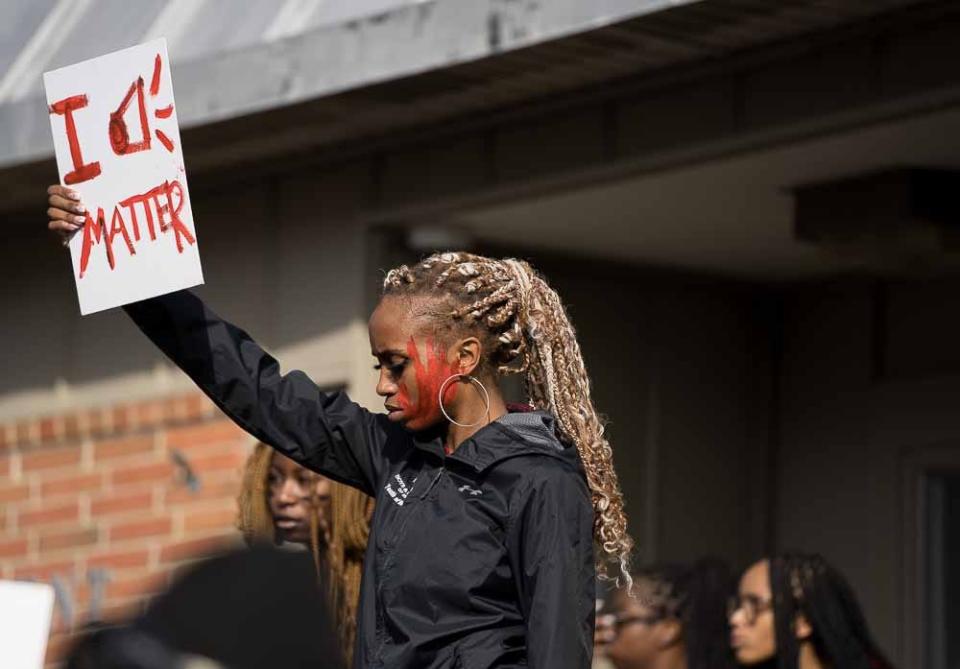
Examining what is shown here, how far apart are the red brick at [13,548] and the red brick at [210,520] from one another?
0.87m

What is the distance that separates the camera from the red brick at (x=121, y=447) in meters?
7.45

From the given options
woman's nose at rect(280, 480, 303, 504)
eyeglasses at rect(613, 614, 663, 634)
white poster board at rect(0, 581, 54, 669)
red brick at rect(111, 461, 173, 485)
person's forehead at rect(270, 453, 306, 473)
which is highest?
white poster board at rect(0, 581, 54, 669)

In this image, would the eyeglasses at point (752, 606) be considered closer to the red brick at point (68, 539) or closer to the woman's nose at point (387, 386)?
the woman's nose at point (387, 386)

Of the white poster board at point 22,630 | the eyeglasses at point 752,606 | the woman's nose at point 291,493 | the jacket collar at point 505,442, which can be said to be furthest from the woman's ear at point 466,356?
the eyeglasses at point 752,606

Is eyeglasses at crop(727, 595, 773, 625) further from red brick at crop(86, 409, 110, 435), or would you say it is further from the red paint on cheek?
red brick at crop(86, 409, 110, 435)

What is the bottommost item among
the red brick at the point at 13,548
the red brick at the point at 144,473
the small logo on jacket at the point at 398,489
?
the red brick at the point at 13,548

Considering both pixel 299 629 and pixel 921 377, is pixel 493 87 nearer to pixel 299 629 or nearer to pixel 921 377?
pixel 921 377

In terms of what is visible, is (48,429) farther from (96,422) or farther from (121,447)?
(121,447)

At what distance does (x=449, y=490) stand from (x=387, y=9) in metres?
2.53

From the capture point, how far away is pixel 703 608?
20.7 ft

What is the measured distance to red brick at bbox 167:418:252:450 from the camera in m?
7.15

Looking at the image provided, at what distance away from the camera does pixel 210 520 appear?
23.6 feet

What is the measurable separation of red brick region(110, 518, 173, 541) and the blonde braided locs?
3849 mm

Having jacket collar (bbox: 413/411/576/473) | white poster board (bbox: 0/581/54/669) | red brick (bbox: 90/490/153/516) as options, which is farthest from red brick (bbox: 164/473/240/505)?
white poster board (bbox: 0/581/54/669)
